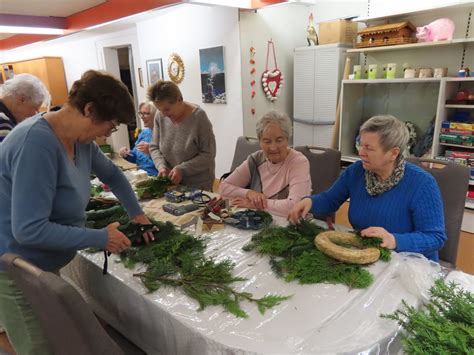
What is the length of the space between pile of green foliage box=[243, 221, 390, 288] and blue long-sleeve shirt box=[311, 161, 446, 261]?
→ 0.73 feet

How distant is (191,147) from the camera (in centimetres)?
240

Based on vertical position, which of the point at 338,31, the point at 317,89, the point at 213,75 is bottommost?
the point at 317,89

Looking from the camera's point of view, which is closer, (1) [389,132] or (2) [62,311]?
(2) [62,311]

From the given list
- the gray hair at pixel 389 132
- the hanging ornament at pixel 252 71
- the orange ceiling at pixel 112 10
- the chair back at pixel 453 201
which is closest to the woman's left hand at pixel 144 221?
the gray hair at pixel 389 132

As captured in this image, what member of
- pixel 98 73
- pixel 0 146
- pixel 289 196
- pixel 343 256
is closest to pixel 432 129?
pixel 289 196

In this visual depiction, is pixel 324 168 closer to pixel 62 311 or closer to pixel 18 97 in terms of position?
pixel 62 311

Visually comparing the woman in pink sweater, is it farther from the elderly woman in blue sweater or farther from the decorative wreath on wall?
the decorative wreath on wall

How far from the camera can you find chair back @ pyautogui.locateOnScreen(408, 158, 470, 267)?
63.6 inches

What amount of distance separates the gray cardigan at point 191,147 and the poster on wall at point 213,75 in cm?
206

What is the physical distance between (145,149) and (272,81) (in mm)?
2157

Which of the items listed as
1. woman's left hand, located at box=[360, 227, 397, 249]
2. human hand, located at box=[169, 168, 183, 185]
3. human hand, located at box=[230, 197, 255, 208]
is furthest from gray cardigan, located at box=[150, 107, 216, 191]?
woman's left hand, located at box=[360, 227, 397, 249]

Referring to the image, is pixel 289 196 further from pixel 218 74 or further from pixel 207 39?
pixel 207 39

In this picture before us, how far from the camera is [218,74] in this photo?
4.44 m

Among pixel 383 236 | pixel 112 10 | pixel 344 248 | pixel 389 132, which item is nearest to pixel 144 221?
pixel 344 248
